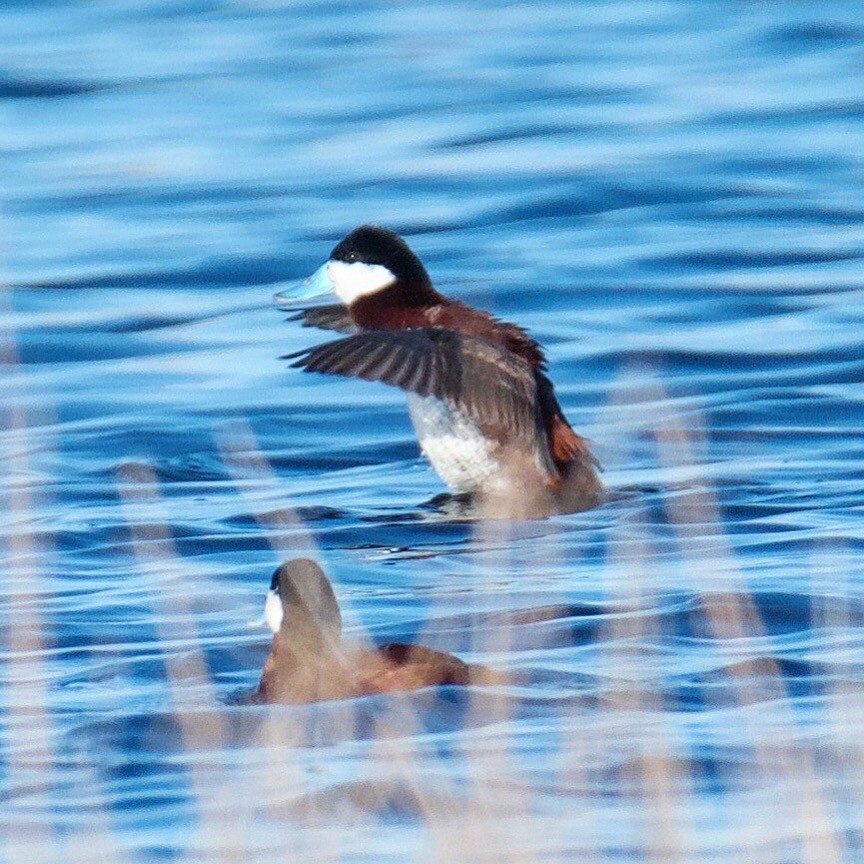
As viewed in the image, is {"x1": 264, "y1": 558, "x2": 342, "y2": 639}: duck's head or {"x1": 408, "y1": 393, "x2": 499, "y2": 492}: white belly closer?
{"x1": 264, "y1": 558, "x2": 342, "y2": 639}: duck's head

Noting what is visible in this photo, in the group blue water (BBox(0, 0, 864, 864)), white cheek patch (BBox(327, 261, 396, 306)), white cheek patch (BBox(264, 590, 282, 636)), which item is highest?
white cheek patch (BBox(327, 261, 396, 306))

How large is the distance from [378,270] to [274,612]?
10.4ft

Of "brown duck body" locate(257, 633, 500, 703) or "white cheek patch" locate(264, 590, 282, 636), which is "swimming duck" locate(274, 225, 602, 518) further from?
"brown duck body" locate(257, 633, 500, 703)

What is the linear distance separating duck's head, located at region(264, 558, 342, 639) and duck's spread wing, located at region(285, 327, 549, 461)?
1.92 meters

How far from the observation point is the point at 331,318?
33.6ft

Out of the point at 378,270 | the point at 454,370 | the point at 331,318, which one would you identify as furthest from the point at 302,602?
the point at 331,318

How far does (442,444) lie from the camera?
30.0 ft

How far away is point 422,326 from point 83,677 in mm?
2864

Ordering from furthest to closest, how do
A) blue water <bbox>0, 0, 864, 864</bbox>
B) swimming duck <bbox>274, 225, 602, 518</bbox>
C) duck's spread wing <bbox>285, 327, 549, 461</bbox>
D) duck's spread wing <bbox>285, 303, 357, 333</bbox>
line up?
duck's spread wing <bbox>285, 303, 357, 333</bbox>
swimming duck <bbox>274, 225, 602, 518</bbox>
duck's spread wing <bbox>285, 327, 549, 461</bbox>
blue water <bbox>0, 0, 864, 864</bbox>

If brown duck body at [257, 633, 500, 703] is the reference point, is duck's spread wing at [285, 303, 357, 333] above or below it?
above

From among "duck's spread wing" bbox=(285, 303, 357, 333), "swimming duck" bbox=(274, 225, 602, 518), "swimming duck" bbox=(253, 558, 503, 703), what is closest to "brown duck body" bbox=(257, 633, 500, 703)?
"swimming duck" bbox=(253, 558, 503, 703)

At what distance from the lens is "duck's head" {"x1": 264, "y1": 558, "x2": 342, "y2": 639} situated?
6.35 m

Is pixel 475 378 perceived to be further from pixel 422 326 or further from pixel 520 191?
pixel 520 191

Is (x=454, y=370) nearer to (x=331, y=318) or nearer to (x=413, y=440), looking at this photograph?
(x=331, y=318)
